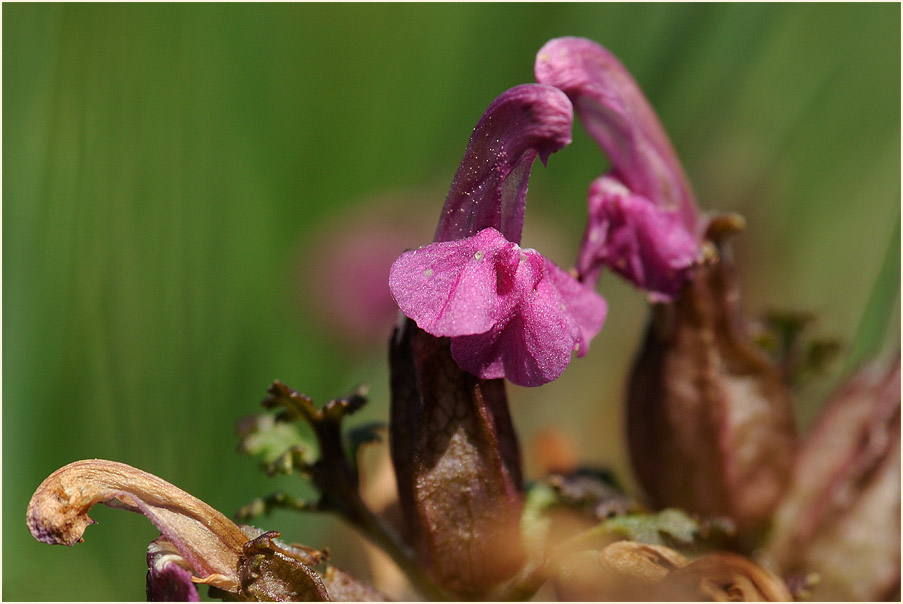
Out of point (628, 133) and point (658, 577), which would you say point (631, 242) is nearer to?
point (628, 133)

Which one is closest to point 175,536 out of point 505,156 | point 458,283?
point 458,283

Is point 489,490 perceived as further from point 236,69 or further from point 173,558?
point 236,69

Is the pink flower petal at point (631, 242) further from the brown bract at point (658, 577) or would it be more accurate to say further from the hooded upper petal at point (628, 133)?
the brown bract at point (658, 577)

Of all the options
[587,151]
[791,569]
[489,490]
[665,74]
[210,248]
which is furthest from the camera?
[587,151]

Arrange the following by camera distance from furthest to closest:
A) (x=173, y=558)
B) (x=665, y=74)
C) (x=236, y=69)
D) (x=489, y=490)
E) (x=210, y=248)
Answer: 1. (x=665, y=74)
2. (x=236, y=69)
3. (x=210, y=248)
4. (x=489, y=490)
5. (x=173, y=558)

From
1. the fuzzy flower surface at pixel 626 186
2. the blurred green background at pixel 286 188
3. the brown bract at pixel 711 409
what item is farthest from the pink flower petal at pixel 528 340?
the blurred green background at pixel 286 188

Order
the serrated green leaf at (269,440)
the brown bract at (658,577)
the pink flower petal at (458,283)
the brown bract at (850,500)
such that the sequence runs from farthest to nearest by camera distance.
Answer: the brown bract at (850,500) < the serrated green leaf at (269,440) < the brown bract at (658,577) < the pink flower petal at (458,283)

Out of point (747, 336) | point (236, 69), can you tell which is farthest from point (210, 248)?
point (747, 336)
